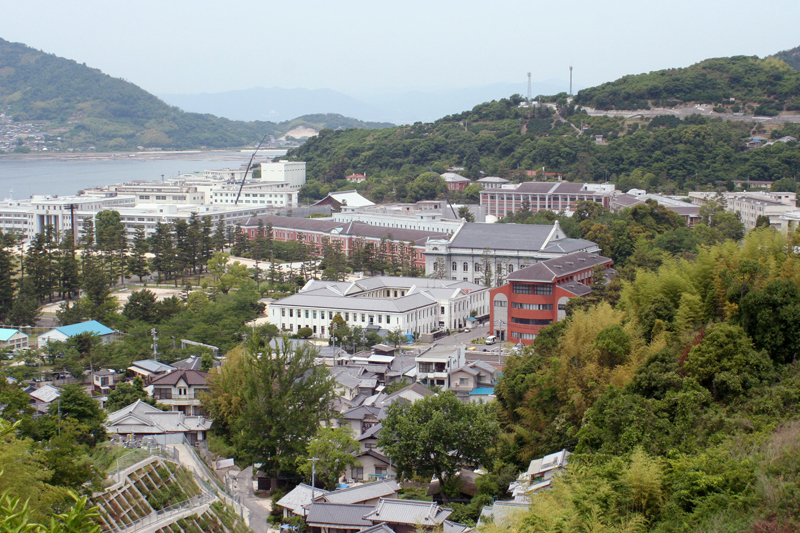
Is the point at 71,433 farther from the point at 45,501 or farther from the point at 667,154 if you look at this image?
the point at 667,154

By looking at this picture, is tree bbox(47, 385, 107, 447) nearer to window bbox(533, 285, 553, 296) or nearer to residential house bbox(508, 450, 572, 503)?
residential house bbox(508, 450, 572, 503)

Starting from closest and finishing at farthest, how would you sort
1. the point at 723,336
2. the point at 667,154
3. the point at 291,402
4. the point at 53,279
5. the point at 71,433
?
the point at 723,336
the point at 71,433
the point at 291,402
the point at 53,279
the point at 667,154

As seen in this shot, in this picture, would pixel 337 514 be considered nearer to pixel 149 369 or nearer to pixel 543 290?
pixel 149 369

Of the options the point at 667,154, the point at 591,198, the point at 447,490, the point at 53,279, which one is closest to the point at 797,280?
the point at 447,490

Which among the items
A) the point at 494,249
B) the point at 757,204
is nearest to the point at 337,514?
the point at 494,249

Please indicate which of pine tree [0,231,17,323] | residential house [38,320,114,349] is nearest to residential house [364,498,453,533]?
residential house [38,320,114,349]

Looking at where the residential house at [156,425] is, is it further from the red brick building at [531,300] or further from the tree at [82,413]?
the red brick building at [531,300]
